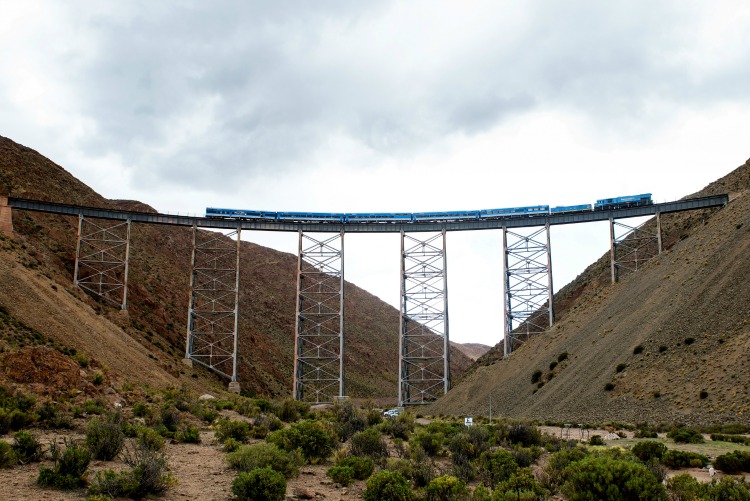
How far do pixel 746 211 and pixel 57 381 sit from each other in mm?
44286

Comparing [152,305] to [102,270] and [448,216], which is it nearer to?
[102,270]

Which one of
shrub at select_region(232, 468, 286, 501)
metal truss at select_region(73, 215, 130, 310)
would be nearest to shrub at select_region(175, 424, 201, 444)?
shrub at select_region(232, 468, 286, 501)

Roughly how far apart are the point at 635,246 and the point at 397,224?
27100 mm

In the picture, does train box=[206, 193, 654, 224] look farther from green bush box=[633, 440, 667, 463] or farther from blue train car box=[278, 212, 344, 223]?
green bush box=[633, 440, 667, 463]

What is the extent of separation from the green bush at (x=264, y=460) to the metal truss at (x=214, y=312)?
32.5m

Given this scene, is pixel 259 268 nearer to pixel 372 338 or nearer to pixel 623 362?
pixel 372 338

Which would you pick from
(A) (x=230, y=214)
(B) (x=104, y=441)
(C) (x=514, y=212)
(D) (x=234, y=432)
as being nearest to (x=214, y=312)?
(A) (x=230, y=214)

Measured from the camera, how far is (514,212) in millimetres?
50688

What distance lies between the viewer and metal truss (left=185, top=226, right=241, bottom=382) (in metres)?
A: 46.7

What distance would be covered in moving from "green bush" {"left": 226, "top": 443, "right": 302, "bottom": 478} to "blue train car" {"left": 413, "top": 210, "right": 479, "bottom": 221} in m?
39.6

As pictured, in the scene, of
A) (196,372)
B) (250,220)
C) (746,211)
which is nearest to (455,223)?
(250,220)

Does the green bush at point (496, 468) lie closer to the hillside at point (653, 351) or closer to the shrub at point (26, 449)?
the shrub at point (26, 449)

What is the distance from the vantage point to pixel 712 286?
115 feet

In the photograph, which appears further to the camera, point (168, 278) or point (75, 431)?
point (168, 278)
